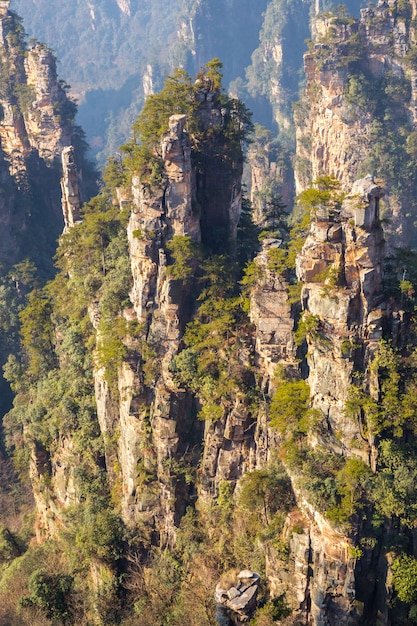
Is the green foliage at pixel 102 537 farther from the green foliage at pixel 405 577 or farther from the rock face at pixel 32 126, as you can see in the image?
the rock face at pixel 32 126

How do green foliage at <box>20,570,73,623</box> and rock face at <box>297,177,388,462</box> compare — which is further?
green foliage at <box>20,570,73,623</box>

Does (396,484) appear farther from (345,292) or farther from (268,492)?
(345,292)

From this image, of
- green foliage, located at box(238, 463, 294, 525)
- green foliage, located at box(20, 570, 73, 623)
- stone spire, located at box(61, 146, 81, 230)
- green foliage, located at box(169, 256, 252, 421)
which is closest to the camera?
green foliage, located at box(238, 463, 294, 525)

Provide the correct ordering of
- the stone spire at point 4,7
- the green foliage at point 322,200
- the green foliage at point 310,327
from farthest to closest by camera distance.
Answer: the stone spire at point 4,7 → the green foliage at point 322,200 → the green foliage at point 310,327

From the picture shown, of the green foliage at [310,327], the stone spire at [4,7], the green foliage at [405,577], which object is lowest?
the green foliage at [405,577]

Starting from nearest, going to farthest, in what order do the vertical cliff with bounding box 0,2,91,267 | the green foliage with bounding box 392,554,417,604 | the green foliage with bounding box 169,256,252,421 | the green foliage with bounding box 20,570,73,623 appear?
the green foliage with bounding box 392,554,417,604
the green foliage with bounding box 169,256,252,421
the green foliage with bounding box 20,570,73,623
the vertical cliff with bounding box 0,2,91,267

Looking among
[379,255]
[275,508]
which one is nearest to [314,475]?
[275,508]

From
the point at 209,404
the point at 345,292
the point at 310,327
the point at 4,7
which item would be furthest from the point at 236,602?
the point at 4,7

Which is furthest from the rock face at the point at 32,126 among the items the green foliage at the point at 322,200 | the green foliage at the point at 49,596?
the green foliage at the point at 322,200

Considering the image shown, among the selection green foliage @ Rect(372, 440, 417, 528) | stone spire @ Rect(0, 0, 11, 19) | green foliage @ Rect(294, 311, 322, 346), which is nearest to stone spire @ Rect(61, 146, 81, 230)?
green foliage @ Rect(294, 311, 322, 346)

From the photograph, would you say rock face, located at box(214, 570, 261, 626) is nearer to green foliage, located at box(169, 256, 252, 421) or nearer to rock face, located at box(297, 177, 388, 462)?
rock face, located at box(297, 177, 388, 462)

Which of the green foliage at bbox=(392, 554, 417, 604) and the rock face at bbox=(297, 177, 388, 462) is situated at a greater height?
the rock face at bbox=(297, 177, 388, 462)

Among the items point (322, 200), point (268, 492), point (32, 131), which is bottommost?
point (268, 492)
